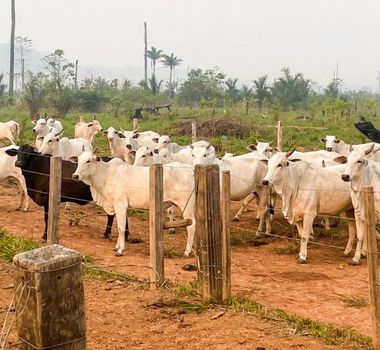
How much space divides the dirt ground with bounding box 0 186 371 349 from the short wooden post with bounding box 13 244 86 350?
242cm

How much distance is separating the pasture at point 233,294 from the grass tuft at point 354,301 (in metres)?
0.01

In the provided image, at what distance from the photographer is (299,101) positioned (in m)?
40.8

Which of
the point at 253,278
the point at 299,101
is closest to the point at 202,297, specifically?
the point at 253,278

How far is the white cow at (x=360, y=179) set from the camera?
825 cm

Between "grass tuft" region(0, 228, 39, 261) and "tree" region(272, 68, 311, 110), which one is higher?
"tree" region(272, 68, 311, 110)

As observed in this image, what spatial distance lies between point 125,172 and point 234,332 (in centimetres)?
456

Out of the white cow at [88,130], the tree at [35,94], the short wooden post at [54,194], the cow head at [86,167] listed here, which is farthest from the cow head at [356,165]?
the tree at [35,94]

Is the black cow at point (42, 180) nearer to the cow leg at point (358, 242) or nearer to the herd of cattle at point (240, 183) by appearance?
the herd of cattle at point (240, 183)

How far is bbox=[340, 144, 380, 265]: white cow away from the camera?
825 centimetres

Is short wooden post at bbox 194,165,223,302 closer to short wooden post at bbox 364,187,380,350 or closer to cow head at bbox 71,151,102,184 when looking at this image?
short wooden post at bbox 364,187,380,350

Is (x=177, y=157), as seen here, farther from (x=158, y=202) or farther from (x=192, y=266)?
(x=158, y=202)

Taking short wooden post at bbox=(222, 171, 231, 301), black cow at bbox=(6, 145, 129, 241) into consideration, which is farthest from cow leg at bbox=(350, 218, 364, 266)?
black cow at bbox=(6, 145, 129, 241)

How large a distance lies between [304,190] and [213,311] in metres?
3.85

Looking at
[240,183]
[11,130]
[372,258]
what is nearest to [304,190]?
[240,183]
